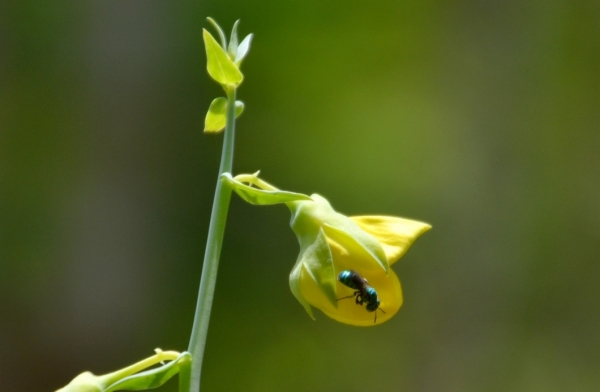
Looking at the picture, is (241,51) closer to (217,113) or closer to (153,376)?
(217,113)

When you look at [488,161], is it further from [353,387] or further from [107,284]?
[107,284]

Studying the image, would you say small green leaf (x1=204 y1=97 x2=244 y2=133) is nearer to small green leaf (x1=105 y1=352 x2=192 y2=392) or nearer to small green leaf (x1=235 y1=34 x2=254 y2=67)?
small green leaf (x1=235 y1=34 x2=254 y2=67)

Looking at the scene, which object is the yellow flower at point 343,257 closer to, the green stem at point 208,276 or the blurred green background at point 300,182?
the green stem at point 208,276

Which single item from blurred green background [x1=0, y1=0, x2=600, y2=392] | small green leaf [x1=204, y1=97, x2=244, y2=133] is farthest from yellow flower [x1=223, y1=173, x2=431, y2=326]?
blurred green background [x1=0, y1=0, x2=600, y2=392]

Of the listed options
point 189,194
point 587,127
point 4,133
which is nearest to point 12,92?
point 4,133

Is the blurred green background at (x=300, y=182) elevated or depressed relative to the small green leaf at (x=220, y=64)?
depressed

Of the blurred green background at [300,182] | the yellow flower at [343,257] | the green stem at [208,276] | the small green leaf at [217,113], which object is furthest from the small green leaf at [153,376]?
the blurred green background at [300,182]
